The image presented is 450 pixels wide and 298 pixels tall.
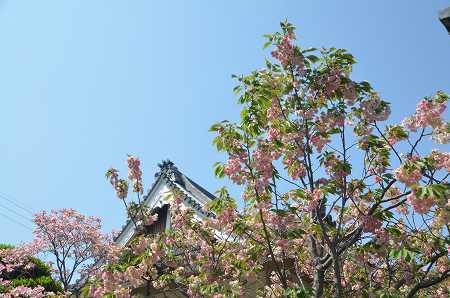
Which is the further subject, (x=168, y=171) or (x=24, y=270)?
(x=24, y=270)

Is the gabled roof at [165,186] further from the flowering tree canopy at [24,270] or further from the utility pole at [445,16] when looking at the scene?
the utility pole at [445,16]

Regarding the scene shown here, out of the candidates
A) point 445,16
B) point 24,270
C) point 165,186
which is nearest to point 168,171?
point 165,186

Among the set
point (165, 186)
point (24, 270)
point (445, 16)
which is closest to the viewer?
point (445, 16)

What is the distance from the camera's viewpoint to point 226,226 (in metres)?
7.99

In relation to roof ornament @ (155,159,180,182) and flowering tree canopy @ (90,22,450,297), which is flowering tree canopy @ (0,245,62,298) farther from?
flowering tree canopy @ (90,22,450,297)

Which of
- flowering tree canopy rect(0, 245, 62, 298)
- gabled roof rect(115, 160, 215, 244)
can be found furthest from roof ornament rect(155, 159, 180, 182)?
flowering tree canopy rect(0, 245, 62, 298)

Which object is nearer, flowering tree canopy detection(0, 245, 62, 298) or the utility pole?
the utility pole

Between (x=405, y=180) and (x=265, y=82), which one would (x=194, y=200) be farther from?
(x=405, y=180)

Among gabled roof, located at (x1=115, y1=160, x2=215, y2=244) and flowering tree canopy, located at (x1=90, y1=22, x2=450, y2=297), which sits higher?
gabled roof, located at (x1=115, y1=160, x2=215, y2=244)

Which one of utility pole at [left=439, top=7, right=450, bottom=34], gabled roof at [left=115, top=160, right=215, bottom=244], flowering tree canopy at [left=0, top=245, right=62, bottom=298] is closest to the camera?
utility pole at [left=439, top=7, right=450, bottom=34]

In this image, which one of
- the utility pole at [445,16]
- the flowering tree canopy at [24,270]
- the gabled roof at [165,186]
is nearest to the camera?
the utility pole at [445,16]

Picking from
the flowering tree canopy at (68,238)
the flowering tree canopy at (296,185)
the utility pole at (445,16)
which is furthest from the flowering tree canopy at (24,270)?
the utility pole at (445,16)

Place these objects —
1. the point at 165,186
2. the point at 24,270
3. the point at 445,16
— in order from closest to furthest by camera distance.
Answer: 1. the point at 445,16
2. the point at 165,186
3. the point at 24,270

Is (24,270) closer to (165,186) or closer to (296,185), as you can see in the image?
(165,186)
